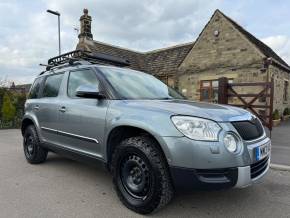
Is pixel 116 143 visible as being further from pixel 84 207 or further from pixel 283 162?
pixel 283 162

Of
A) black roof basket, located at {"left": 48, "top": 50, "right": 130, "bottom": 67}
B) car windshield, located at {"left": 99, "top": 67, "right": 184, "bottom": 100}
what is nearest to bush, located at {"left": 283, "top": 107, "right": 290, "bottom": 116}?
black roof basket, located at {"left": 48, "top": 50, "right": 130, "bottom": 67}

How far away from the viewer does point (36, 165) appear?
5.23 m

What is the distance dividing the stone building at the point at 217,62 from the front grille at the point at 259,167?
11377 millimetres

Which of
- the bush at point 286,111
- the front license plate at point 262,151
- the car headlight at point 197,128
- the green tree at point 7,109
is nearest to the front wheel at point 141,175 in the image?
the car headlight at point 197,128

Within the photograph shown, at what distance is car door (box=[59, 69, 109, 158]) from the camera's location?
356 centimetres

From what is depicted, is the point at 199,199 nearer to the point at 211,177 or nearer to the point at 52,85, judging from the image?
the point at 211,177

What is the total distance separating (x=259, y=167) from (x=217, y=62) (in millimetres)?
13452

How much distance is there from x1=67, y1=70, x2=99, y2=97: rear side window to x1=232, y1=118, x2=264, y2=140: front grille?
1.90 meters

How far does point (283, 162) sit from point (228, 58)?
10741 mm

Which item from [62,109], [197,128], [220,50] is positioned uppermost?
[220,50]

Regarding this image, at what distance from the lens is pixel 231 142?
2742mm

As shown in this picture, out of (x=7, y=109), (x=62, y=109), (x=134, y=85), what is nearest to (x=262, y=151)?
Result: (x=134, y=85)

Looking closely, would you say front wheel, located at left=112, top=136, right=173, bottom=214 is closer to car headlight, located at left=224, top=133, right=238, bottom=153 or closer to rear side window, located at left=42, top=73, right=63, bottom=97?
car headlight, located at left=224, top=133, right=238, bottom=153

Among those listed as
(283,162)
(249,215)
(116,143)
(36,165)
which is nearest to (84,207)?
(116,143)
